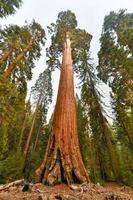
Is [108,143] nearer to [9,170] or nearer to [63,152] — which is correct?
[9,170]

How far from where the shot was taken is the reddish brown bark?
310 inches

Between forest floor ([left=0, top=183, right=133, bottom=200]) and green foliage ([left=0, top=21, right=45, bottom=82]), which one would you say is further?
green foliage ([left=0, top=21, right=45, bottom=82])

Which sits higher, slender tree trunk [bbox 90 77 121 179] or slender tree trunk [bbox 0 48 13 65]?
slender tree trunk [bbox 0 48 13 65]

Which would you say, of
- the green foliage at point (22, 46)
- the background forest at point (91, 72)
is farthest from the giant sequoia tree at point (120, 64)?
the green foliage at point (22, 46)

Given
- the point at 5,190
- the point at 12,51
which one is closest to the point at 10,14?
the point at 12,51

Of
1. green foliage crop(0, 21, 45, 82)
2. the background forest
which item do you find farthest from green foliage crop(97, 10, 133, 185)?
green foliage crop(0, 21, 45, 82)

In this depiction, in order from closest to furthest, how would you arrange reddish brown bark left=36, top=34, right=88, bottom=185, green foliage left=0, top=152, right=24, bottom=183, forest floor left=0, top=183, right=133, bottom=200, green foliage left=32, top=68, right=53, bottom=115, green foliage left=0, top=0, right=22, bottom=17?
forest floor left=0, top=183, right=133, bottom=200 < reddish brown bark left=36, top=34, right=88, bottom=185 < green foliage left=0, top=0, right=22, bottom=17 < green foliage left=0, top=152, right=24, bottom=183 < green foliage left=32, top=68, right=53, bottom=115

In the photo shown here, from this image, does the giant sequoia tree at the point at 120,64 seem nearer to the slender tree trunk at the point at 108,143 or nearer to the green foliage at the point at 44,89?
the slender tree trunk at the point at 108,143

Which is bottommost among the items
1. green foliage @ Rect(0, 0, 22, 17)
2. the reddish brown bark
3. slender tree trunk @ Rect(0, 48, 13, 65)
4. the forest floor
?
the forest floor

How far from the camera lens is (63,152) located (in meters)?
8.30

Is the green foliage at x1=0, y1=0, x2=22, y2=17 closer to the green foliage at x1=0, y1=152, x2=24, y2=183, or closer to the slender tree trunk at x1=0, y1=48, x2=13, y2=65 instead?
the slender tree trunk at x1=0, y1=48, x2=13, y2=65

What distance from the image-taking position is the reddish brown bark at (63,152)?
7867 mm

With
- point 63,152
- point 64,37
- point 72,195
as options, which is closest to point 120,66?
point 64,37

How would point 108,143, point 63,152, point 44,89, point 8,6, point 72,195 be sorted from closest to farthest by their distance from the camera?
1. point 72,195
2. point 63,152
3. point 8,6
4. point 108,143
5. point 44,89
